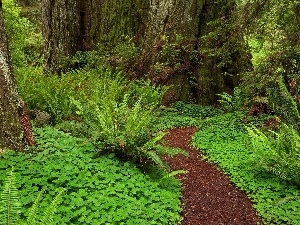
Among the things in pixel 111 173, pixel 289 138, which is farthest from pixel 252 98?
pixel 111 173

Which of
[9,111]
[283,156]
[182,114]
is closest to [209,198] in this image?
[283,156]

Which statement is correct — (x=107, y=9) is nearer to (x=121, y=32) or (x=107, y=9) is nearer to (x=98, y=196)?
(x=121, y=32)

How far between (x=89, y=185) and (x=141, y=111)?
8.78 feet

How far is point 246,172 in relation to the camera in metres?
6.06

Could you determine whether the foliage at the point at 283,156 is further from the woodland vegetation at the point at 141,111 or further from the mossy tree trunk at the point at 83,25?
the mossy tree trunk at the point at 83,25

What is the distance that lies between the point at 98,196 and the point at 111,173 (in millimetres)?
596

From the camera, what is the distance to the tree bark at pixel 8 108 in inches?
194

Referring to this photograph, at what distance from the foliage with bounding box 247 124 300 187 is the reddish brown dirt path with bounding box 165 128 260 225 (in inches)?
26.4

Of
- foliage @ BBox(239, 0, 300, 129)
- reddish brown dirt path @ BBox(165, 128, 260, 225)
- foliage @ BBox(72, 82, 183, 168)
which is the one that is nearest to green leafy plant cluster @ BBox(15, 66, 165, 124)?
foliage @ BBox(72, 82, 183, 168)

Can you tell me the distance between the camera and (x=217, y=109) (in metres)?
9.27

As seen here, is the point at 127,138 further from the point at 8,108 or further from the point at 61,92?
the point at 61,92

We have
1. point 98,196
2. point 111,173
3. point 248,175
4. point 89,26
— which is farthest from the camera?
point 89,26

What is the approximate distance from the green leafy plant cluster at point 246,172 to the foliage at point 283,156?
0.49 feet

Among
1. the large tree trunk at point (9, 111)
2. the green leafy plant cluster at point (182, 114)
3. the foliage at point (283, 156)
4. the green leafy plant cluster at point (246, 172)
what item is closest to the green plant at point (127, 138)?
the large tree trunk at point (9, 111)
